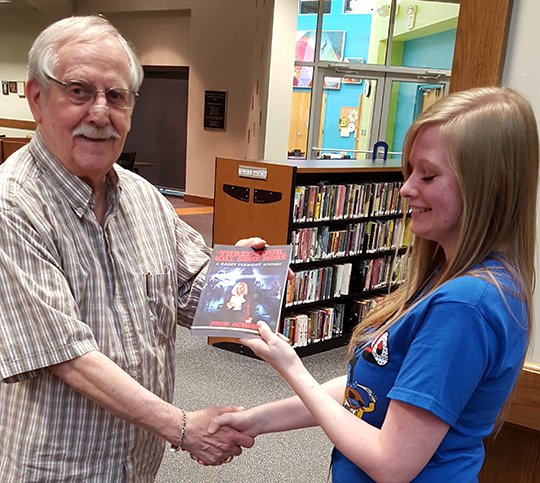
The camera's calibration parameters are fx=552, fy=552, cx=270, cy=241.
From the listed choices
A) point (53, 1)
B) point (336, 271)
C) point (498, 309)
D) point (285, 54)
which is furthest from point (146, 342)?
point (53, 1)

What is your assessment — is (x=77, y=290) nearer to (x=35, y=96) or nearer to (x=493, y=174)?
(x=35, y=96)

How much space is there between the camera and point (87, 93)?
1.35 meters

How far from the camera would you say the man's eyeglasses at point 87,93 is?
4.36 feet

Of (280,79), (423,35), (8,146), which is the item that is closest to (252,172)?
(8,146)

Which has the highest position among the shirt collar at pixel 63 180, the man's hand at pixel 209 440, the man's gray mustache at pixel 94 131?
the man's gray mustache at pixel 94 131

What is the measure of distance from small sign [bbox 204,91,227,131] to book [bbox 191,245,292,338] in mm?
8801

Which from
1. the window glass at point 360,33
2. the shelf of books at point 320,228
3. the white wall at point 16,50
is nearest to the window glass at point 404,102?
the window glass at point 360,33

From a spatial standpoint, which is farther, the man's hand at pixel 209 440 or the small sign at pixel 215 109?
the small sign at pixel 215 109

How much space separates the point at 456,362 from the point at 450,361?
1cm

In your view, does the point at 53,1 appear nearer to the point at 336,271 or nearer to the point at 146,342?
the point at 336,271

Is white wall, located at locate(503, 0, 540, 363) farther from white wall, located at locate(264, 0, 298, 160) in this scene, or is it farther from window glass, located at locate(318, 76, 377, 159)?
window glass, located at locate(318, 76, 377, 159)

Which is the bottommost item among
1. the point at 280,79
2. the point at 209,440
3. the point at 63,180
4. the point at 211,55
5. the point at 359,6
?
the point at 209,440

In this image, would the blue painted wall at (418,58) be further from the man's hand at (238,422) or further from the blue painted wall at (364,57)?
the man's hand at (238,422)

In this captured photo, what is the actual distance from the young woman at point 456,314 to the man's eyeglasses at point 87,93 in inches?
29.4
